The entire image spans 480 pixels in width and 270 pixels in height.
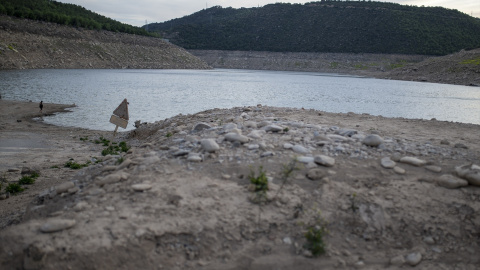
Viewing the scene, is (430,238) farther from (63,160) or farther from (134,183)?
(63,160)

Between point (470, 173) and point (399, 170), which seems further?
point (399, 170)

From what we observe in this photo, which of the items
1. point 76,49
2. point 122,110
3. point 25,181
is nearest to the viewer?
point 25,181

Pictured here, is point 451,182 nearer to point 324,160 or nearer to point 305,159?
point 324,160

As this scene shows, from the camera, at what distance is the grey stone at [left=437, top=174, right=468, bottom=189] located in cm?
654

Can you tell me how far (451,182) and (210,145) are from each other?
457 cm

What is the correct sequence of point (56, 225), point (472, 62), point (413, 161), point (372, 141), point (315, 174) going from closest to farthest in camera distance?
point (56, 225) < point (315, 174) < point (413, 161) < point (372, 141) < point (472, 62)

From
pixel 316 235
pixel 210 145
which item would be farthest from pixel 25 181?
pixel 316 235

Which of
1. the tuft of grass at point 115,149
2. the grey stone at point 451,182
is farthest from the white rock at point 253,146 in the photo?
the tuft of grass at point 115,149

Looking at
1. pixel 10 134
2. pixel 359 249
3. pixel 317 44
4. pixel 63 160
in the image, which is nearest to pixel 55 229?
pixel 359 249

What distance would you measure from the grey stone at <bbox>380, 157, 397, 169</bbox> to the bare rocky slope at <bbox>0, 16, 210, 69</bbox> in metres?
67.1

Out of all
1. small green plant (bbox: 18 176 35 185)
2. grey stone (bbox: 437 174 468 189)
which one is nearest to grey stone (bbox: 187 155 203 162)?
grey stone (bbox: 437 174 468 189)

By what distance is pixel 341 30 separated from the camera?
12019cm

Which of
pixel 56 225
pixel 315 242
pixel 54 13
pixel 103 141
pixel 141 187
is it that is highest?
pixel 54 13

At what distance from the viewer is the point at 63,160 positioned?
13.1 metres
